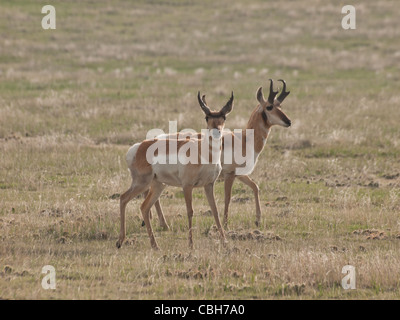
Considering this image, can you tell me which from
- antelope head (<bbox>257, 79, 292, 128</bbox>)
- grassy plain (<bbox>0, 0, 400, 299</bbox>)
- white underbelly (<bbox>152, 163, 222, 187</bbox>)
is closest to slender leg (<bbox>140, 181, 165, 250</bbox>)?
white underbelly (<bbox>152, 163, 222, 187</bbox>)

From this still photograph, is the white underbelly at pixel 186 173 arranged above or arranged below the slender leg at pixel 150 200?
above

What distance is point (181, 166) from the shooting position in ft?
35.2

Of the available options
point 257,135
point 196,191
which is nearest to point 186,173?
point 257,135

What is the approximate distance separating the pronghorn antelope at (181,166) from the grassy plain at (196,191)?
612 millimetres

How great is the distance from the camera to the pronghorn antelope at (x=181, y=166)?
1059 centimetres

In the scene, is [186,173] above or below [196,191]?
above

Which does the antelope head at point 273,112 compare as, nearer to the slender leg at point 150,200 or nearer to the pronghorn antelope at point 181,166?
the pronghorn antelope at point 181,166

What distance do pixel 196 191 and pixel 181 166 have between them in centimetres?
413

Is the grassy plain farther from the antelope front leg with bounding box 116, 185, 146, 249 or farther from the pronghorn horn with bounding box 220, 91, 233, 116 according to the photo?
the pronghorn horn with bounding box 220, 91, 233, 116

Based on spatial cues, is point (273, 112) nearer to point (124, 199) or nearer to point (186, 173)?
point (186, 173)

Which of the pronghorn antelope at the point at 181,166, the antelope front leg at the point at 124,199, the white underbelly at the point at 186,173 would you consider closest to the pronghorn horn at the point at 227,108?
the pronghorn antelope at the point at 181,166

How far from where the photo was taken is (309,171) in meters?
16.2
